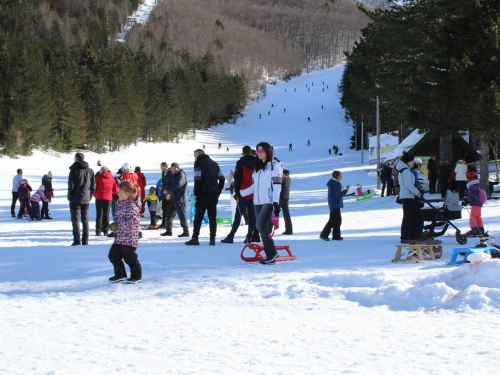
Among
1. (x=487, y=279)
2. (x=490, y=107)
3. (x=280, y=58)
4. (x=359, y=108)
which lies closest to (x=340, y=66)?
(x=280, y=58)

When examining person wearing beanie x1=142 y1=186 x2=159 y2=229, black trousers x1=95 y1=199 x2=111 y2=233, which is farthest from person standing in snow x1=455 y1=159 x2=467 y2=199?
black trousers x1=95 y1=199 x2=111 y2=233

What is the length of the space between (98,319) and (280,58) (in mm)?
164329

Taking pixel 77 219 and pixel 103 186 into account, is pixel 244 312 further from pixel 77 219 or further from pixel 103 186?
pixel 103 186

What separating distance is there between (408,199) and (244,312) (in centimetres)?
583

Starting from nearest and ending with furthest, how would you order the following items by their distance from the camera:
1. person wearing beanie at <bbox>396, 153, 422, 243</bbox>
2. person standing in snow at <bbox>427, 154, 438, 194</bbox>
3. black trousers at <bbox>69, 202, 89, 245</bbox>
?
person wearing beanie at <bbox>396, 153, 422, 243</bbox> → black trousers at <bbox>69, 202, 89, 245</bbox> → person standing in snow at <bbox>427, 154, 438, 194</bbox>

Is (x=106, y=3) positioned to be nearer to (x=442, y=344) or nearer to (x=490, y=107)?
(x=490, y=107)

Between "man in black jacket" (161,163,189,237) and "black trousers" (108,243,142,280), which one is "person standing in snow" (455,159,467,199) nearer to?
"man in black jacket" (161,163,189,237)

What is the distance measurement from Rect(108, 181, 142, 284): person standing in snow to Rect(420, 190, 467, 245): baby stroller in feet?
18.7

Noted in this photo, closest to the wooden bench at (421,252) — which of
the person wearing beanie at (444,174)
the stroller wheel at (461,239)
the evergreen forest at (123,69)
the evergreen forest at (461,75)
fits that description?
the stroller wheel at (461,239)

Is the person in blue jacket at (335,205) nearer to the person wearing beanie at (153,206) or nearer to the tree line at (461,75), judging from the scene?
the person wearing beanie at (153,206)

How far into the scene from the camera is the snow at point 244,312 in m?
4.02

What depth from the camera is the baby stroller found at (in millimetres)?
10688

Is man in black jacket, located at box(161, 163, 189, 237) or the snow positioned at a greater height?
man in black jacket, located at box(161, 163, 189, 237)

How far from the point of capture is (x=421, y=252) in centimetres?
847
